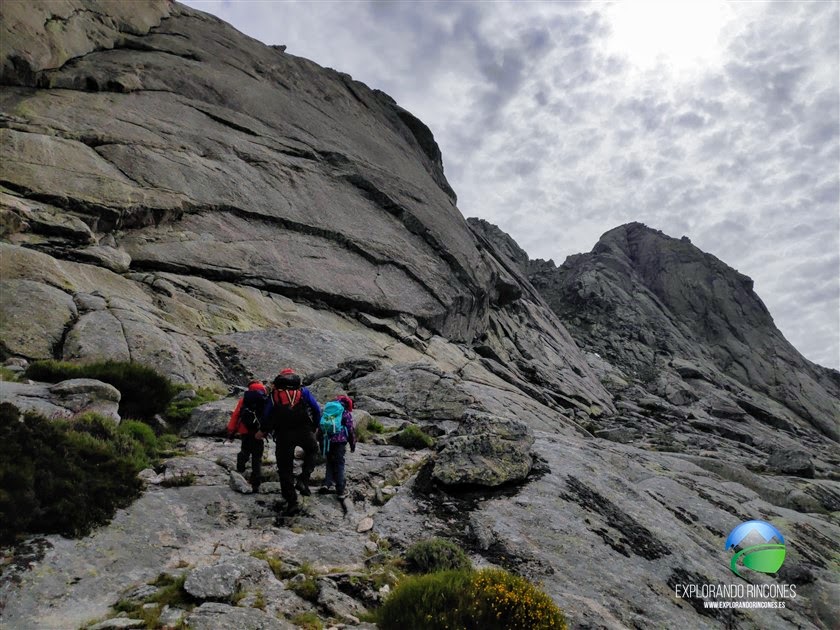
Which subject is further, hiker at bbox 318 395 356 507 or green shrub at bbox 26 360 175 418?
green shrub at bbox 26 360 175 418

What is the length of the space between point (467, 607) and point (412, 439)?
9.73 meters

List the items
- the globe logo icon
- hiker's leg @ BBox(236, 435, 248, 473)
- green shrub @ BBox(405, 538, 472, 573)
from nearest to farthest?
green shrub @ BBox(405, 538, 472, 573) < hiker's leg @ BBox(236, 435, 248, 473) < the globe logo icon

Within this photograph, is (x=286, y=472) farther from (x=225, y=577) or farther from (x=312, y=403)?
(x=225, y=577)

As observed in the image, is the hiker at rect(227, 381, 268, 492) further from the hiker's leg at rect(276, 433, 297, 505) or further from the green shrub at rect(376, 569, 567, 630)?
the green shrub at rect(376, 569, 567, 630)

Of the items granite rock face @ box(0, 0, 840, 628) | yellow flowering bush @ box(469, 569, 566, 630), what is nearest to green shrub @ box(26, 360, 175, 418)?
granite rock face @ box(0, 0, 840, 628)

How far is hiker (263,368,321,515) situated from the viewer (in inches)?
421

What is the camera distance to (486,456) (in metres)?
14.0

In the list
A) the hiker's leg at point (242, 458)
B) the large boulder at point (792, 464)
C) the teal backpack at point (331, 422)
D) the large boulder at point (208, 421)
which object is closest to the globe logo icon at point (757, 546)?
the teal backpack at point (331, 422)

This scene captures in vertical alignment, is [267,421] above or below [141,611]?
above

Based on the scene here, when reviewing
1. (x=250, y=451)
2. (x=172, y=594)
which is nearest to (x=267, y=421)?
(x=250, y=451)

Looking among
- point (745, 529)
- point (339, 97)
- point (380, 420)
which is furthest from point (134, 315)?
point (339, 97)

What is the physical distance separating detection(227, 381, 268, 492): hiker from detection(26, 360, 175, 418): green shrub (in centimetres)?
391

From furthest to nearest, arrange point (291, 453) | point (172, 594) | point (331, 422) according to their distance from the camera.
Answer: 1. point (331, 422)
2. point (291, 453)
3. point (172, 594)

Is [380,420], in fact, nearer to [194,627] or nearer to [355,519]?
[355,519]
